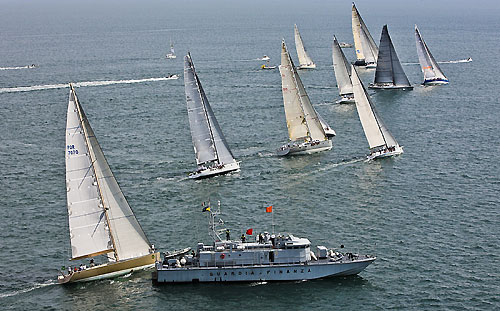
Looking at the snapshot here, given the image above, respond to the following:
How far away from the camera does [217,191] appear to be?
10088 cm

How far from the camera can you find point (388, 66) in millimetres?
173125

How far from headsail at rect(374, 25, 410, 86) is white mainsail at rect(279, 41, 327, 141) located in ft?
181

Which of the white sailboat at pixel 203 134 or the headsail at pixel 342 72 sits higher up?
the headsail at pixel 342 72

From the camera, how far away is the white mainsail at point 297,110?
12112cm

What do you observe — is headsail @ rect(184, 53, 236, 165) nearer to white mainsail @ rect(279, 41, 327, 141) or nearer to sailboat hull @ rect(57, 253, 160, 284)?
white mainsail @ rect(279, 41, 327, 141)

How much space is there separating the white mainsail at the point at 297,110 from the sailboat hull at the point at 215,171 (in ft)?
55.5

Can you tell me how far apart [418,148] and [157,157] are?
4279 centimetres

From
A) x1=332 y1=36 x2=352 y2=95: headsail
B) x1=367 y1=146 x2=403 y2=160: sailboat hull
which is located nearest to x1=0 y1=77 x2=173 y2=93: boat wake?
x1=332 y1=36 x2=352 y2=95: headsail

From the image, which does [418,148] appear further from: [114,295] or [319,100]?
[114,295]

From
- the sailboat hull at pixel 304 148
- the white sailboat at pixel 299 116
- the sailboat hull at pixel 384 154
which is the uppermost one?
the white sailboat at pixel 299 116

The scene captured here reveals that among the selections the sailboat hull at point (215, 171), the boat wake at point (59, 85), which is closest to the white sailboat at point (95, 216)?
the sailboat hull at point (215, 171)

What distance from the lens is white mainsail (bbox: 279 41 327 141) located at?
121 metres

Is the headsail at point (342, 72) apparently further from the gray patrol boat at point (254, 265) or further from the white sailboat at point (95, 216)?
the white sailboat at point (95, 216)

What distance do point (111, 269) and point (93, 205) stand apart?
6826 millimetres
